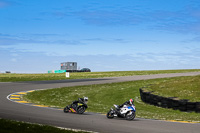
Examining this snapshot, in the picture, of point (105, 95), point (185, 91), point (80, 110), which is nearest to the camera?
point (80, 110)

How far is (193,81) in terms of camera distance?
31391 millimetres

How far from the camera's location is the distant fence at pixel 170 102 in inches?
874

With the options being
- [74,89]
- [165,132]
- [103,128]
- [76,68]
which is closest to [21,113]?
[103,128]

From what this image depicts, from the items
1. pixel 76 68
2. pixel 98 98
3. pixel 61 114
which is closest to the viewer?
pixel 61 114

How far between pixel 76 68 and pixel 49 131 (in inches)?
3853

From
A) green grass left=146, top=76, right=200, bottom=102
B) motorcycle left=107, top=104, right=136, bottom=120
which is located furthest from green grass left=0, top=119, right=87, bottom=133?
green grass left=146, top=76, right=200, bottom=102

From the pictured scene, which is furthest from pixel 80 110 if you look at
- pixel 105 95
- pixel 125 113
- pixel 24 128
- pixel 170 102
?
pixel 105 95

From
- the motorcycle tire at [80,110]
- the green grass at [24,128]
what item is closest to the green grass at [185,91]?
the motorcycle tire at [80,110]

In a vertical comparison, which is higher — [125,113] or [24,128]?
[125,113]

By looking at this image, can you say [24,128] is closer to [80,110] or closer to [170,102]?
[80,110]

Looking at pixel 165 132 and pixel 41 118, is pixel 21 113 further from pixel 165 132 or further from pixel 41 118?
pixel 165 132

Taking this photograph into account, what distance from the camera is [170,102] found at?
24453mm

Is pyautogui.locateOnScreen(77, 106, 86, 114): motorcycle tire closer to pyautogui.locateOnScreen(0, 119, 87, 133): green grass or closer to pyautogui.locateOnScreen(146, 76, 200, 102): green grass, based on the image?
pyautogui.locateOnScreen(0, 119, 87, 133): green grass

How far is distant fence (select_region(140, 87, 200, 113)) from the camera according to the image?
22.2 m
